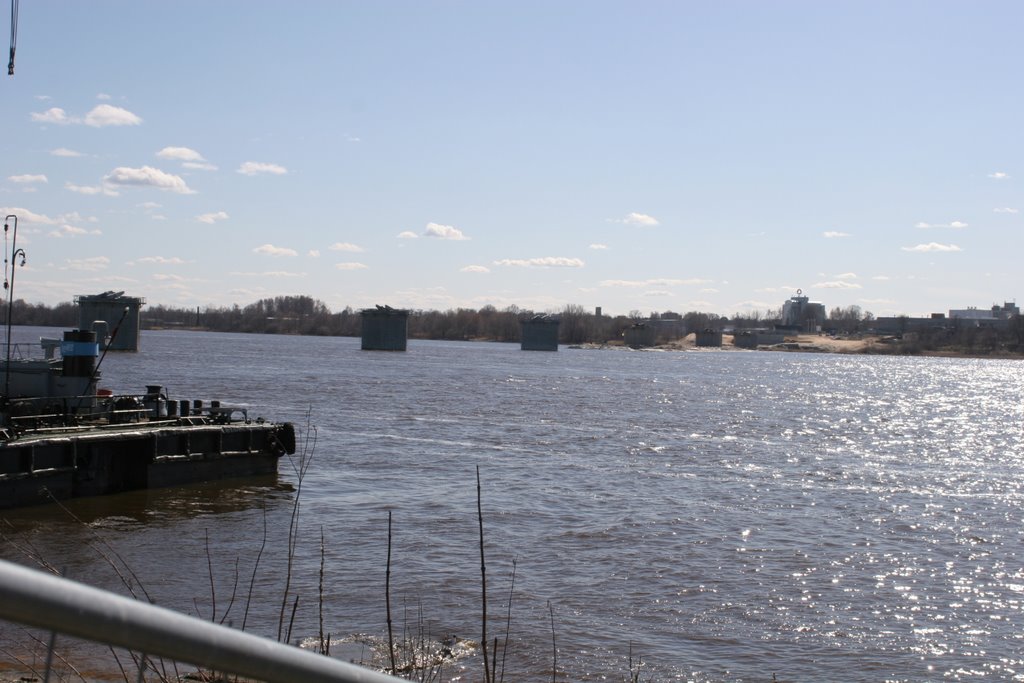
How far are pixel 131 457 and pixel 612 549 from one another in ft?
45.7

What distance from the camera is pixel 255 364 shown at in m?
111

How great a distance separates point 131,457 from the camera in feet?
91.7

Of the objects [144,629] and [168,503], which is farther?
[168,503]

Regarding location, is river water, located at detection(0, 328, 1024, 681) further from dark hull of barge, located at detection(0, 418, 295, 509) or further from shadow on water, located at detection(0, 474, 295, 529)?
dark hull of barge, located at detection(0, 418, 295, 509)

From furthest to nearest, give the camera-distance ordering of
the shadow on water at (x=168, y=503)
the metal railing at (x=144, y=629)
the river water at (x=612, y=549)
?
the shadow on water at (x=168, y=503)
the river water at (x=612, y=549)
the metal railing at (x=144, y=629)

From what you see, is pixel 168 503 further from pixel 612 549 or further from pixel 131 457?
pixel 612 549

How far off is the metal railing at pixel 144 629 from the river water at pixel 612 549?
2925 mm

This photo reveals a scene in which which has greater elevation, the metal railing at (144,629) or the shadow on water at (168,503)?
the metal railing at (144,629)

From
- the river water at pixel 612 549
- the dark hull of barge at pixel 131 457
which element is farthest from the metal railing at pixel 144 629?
the dark hull of barge at pixel 131 457

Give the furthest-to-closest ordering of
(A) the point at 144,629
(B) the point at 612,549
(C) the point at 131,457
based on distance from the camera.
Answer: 1. (C) the point at 131,457
2. (B) the point at 612,549
3. (A) the point at 144,629

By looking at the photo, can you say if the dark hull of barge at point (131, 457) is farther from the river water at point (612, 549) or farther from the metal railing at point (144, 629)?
the metal railing at point (144, 629)

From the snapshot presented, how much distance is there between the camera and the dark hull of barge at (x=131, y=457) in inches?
958

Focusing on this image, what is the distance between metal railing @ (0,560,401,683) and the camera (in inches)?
74.2

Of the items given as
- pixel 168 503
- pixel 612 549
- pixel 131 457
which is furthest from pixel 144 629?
pixel 131 457
